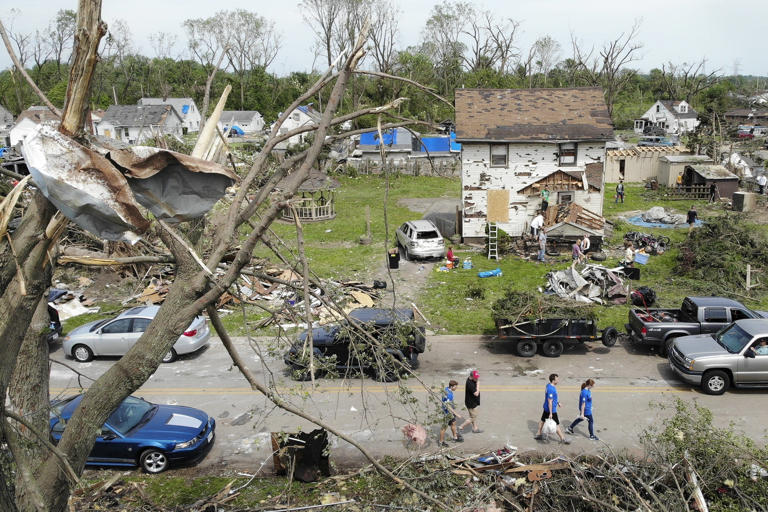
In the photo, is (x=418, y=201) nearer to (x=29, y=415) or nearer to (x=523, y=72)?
(x=29, y=415)

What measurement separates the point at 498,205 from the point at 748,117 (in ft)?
217

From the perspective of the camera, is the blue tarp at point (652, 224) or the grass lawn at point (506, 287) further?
the blue tarp at point (652, 224)

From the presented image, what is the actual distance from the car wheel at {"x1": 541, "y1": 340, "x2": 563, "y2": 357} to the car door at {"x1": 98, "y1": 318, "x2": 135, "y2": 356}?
415 inches

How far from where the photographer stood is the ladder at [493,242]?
2280 centimetres

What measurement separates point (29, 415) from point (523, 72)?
8687 centimetres

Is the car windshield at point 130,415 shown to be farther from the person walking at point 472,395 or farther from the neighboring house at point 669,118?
the neighboring house at point 669,118

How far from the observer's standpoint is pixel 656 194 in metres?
33.2

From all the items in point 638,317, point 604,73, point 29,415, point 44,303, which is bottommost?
point 638,317

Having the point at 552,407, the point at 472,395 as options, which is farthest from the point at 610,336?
the point at 472,395

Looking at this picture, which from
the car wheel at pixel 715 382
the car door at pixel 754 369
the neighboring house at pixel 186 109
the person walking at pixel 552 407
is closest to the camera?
the person walking at pixel 552 407

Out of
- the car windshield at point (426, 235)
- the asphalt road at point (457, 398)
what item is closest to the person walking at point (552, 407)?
the asphalt road at point (457, 398)

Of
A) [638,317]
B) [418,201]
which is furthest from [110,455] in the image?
[418,201]

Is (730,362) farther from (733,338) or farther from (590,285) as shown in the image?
(590,285)

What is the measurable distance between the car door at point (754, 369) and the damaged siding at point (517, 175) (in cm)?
1182
